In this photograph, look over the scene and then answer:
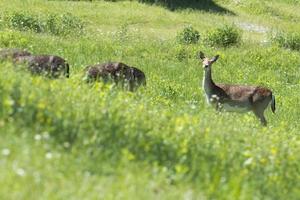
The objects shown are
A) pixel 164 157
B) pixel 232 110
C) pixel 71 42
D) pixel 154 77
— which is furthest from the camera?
pixel 71 42

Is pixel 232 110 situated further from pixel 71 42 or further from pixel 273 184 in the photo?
pixel 71 42

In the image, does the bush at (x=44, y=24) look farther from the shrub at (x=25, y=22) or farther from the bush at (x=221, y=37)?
the bush at (x=221, y=37)

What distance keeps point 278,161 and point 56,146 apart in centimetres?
332

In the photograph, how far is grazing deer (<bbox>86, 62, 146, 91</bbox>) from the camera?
55.9 feet

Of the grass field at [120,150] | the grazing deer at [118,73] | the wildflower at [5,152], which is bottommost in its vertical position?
the grazing deer at [118,73]

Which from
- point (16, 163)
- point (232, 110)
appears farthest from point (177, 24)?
point (16, 163)

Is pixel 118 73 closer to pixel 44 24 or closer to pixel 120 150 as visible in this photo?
pixel 120 150

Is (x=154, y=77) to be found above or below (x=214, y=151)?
below

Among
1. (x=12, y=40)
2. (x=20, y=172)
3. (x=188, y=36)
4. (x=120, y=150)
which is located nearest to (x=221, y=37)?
(x=188, y=36)

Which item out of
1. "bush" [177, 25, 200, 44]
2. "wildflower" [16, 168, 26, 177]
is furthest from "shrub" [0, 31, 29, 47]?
"wildflower" [16, 168, 26, 177]

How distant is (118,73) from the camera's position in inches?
676

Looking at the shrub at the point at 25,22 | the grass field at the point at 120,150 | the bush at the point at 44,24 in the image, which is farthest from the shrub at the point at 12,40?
the grass field at the point at 120,150

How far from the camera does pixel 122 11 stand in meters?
42.6

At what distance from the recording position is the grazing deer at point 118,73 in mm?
17047
